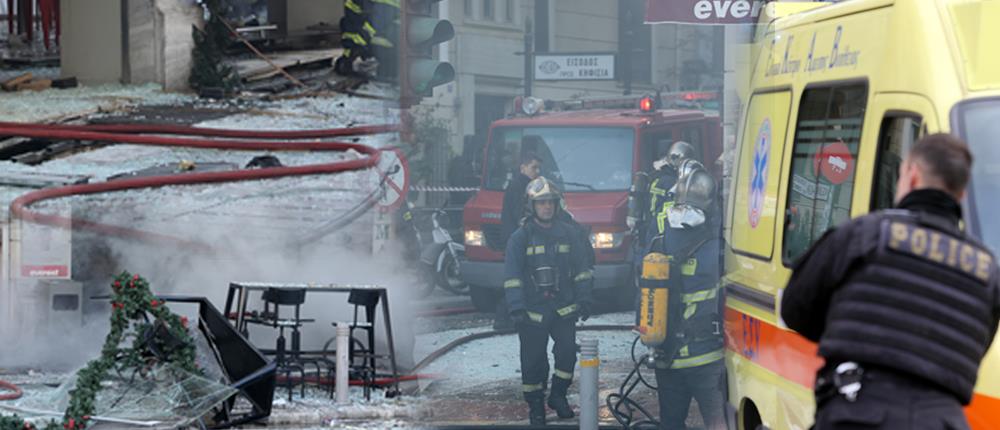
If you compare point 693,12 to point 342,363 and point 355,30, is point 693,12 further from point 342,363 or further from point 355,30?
point 355,30

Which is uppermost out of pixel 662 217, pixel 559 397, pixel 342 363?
pixel 662 217

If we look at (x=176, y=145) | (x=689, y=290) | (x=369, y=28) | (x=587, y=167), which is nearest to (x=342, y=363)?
(x=369, y=28)

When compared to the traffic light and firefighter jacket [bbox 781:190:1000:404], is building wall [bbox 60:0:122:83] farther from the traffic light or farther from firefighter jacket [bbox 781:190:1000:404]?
firefighter jacket [bbox 781:190:1000:404]

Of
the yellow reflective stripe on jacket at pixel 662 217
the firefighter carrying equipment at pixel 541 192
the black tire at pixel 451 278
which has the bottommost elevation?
the black tire at pixel 451 278

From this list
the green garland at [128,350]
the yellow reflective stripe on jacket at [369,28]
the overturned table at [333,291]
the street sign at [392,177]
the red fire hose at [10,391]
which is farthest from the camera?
the street sign at [392,177]

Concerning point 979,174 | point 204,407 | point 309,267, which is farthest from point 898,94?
point 309,267

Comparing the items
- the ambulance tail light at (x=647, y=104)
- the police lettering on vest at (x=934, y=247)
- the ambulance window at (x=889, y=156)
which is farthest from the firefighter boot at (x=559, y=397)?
the police lettering on vest at (x=934, y=247)

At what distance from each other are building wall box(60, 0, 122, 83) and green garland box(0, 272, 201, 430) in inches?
168

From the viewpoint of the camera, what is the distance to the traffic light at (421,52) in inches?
363

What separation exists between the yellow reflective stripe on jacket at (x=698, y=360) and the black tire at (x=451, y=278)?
124cm

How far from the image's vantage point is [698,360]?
28.9ft

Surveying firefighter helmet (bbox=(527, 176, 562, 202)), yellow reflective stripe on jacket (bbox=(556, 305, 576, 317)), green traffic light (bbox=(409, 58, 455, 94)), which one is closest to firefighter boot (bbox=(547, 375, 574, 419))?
yellow reflective stripe on jacket (bbox=(556, 305, 576, 317))

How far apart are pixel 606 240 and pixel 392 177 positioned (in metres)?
5.94

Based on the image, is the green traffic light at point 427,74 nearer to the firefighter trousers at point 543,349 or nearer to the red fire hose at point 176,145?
the firefighter trousers at point 543,349
